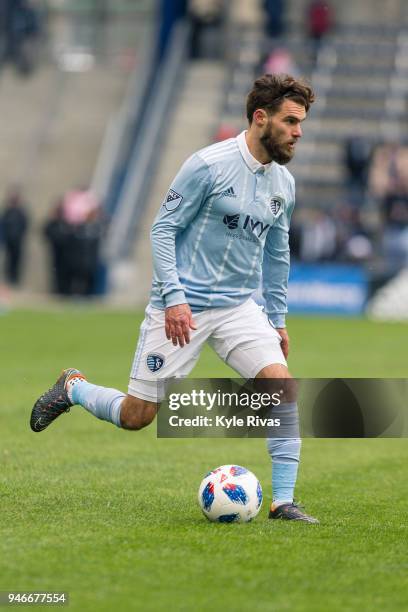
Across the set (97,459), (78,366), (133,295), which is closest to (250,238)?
(97,459)

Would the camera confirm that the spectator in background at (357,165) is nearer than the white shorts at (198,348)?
No

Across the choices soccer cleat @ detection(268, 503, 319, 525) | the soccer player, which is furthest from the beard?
soccer cleat @ detection(268, 503, 319, 525)

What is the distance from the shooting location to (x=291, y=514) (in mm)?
7863

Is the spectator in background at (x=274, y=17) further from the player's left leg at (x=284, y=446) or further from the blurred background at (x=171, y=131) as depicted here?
the player's left leg at (x=284, y=446)

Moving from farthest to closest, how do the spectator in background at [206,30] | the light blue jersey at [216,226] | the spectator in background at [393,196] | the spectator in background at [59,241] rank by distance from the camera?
the spectator in background at [206,30]
the spectator in background at [59,241]
the spectator in background at [393,196]
the light blue jersey at [216,226]

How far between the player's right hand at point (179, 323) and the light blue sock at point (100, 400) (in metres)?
0.62

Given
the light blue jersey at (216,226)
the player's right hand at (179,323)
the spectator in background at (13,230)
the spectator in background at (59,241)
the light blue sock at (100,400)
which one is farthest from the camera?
the spectator in background at (13,230)

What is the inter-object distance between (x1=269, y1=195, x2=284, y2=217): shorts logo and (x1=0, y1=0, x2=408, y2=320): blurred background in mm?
19375

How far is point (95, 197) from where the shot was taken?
3231cm

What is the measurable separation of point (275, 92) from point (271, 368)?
145cm

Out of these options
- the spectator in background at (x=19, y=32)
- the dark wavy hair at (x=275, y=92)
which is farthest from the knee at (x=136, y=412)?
the spectator in background at (x=19, y=32)

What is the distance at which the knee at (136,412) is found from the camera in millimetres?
7891

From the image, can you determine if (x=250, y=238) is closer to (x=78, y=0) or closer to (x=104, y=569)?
(x=104, y=569)

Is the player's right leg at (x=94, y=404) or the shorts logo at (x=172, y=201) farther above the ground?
the shorts logo at (x=172, y=201)
